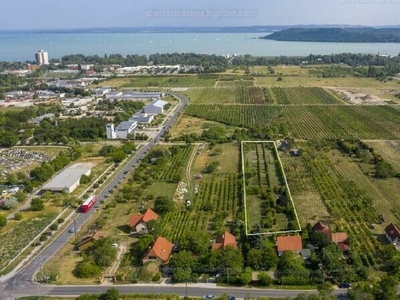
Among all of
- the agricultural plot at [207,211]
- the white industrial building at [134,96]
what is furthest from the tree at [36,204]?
the white industrial building at [134,96]

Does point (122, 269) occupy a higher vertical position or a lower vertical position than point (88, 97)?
lower

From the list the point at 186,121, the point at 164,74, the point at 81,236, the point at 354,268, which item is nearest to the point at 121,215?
the point at 81,236

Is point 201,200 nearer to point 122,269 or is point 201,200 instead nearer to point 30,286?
point 122,269

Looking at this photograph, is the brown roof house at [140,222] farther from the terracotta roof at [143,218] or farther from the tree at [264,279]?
the tree at [264,279]

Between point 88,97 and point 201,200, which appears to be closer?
point 201,200

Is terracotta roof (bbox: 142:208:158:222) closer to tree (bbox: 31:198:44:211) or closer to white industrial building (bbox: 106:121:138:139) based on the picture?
tree (bbox: 31:198:44:211)

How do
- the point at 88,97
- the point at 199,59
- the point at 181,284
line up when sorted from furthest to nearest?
1. the point at 199,59
2. the point at 88,97
3. the point at 181,284

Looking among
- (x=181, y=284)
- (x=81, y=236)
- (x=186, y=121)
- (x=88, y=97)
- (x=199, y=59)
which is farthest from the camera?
(x=199, y=59)
